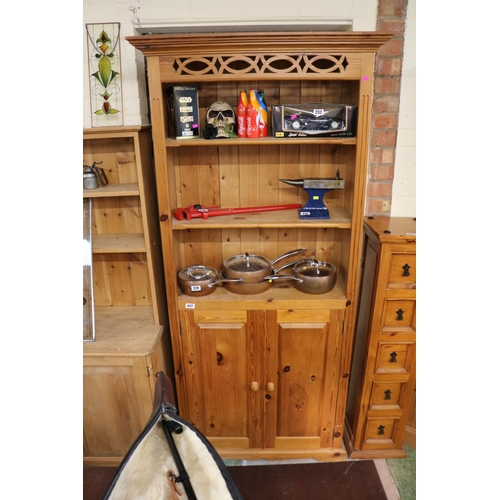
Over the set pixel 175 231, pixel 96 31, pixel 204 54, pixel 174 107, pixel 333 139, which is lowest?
pixel 175 231

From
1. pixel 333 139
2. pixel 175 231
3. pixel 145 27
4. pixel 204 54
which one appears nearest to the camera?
pixel 204 54

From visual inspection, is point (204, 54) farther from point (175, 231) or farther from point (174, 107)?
point (175, 231)

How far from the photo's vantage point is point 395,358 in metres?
1.89

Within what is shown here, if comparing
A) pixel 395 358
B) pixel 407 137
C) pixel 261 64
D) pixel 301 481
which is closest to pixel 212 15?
pixel 261 64

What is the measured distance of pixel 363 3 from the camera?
1.68 metres

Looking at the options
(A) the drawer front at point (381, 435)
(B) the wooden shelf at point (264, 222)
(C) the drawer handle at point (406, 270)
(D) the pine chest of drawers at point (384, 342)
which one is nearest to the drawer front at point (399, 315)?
(D) the pine chest of drawers at point (384, 342)

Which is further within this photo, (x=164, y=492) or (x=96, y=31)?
(x=96, y=31)

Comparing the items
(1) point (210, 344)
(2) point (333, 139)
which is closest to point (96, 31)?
(2) point (333, 139)

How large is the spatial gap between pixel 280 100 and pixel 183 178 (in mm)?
642

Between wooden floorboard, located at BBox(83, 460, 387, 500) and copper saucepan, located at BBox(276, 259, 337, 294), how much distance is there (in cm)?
77

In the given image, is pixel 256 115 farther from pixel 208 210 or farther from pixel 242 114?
pixel 208 210

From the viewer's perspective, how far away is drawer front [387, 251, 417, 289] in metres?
1.71

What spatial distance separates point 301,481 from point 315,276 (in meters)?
0.89

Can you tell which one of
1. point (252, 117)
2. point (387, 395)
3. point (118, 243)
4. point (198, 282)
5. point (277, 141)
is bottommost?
point (387, 395)
